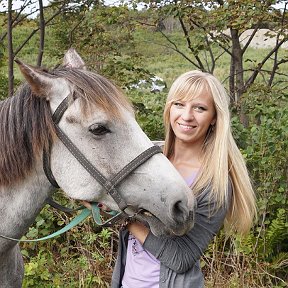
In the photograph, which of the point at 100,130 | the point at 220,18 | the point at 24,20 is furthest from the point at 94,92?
the point at 24,20

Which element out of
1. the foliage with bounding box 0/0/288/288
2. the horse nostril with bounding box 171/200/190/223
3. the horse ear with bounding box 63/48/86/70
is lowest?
the foliage with bounding box 0/0/288/288

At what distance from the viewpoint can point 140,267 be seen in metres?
2.13

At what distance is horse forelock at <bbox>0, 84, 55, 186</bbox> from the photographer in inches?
82.6

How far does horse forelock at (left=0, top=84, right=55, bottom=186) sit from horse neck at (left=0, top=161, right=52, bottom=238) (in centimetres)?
4

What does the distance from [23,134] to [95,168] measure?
367 mm

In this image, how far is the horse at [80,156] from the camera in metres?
1.94

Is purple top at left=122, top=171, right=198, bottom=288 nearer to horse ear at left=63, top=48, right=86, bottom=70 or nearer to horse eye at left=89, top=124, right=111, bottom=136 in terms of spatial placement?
horse eye at left=89, top=124, right=111, bottom=136

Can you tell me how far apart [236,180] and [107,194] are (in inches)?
22.7

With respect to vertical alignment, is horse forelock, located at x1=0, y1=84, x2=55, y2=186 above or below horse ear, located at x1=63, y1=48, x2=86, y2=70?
below

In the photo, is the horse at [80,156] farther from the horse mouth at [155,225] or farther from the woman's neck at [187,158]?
the woman's neck at [187,158]

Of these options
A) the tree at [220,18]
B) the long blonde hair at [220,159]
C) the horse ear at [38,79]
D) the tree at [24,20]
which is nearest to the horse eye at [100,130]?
the horse ear at [38,79]

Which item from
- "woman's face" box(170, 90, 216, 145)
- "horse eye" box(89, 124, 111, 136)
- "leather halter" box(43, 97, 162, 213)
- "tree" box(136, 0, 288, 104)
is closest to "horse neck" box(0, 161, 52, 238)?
"leather halter" box(43, 97, 162, 213)

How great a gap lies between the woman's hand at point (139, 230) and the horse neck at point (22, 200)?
425mm

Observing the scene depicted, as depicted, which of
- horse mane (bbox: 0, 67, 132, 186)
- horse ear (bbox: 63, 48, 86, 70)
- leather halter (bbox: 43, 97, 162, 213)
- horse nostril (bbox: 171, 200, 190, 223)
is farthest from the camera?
horse ear (bbox: 63, 48, 86, 70)
